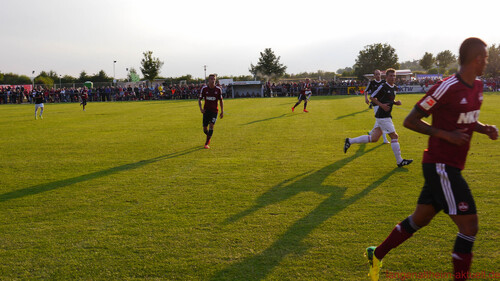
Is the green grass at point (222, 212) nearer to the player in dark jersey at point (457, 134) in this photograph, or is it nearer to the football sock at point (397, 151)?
the football sock at point (397, 151)

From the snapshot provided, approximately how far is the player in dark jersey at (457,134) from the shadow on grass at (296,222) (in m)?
1.69

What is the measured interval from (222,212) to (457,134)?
3.48 metres

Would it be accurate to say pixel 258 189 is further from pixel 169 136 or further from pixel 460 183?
pixel 169 136

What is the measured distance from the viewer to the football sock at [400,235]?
3496 millimetres

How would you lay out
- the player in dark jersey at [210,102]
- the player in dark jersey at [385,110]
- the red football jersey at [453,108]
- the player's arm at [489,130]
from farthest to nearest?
the player in dark jersey at [210,102], the player in dark jersey at [385,110], the player's arm at [489,130], the red football jersey at [453,108]

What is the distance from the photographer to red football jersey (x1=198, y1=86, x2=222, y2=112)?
451 inches

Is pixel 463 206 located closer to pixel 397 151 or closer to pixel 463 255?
pixel 463 255

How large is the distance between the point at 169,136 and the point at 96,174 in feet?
18.8

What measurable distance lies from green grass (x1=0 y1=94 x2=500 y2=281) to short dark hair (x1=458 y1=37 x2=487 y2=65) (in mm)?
2172

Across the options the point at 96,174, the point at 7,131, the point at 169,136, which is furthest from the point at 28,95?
the point at 96,174

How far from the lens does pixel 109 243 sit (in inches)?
178

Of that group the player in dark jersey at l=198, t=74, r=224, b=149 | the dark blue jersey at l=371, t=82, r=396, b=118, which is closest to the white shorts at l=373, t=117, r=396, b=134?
the dark blue jersey at l=371, t=82, r=396, b=118

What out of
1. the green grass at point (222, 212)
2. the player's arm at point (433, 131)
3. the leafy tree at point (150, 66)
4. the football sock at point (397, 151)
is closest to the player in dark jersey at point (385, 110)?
the football sock at point (397, 151)

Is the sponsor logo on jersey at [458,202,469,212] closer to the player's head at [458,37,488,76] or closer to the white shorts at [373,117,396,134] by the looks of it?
the player's head at [458,37,488,76]
